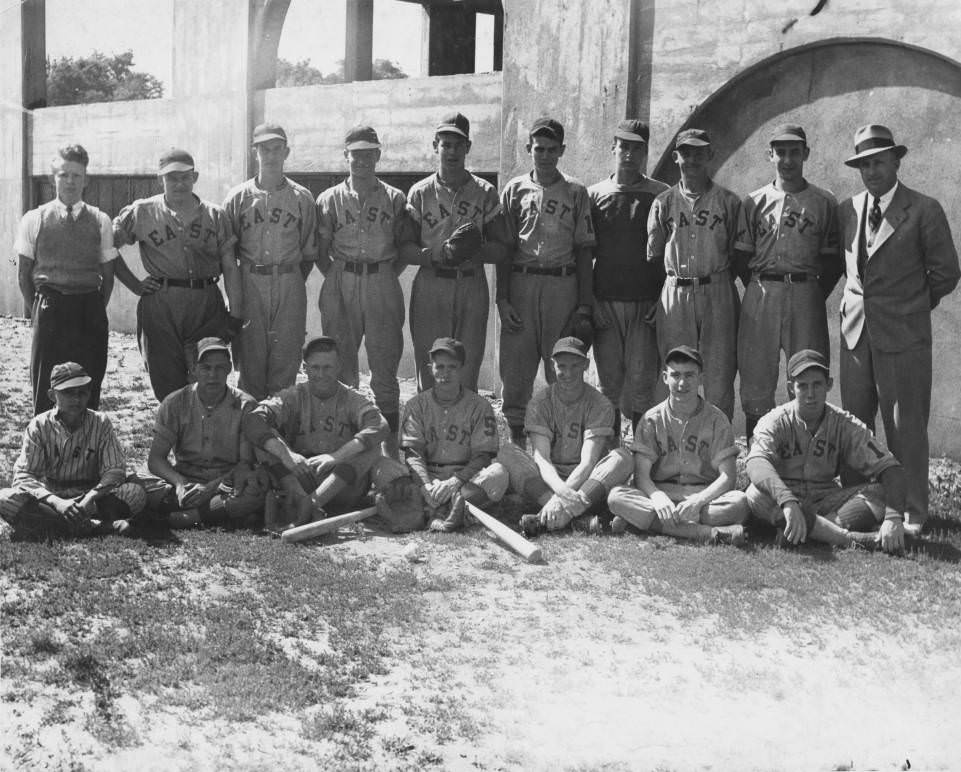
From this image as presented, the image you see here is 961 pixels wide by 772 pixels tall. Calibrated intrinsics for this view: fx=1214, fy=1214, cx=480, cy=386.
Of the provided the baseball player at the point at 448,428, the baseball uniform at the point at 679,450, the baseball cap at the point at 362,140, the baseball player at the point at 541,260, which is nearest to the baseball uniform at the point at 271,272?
the baseball cap at the point at 362,140

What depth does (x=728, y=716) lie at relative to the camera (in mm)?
4395

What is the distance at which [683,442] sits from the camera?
696cm

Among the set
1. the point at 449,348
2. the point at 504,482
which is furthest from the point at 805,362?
the point at 449,348

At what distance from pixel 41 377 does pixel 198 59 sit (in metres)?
→ 7.48

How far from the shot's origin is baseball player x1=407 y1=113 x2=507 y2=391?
7.73m

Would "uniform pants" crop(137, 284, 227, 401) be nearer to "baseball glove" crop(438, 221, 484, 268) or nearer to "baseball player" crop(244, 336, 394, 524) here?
"baseball player" crop(244, 336, 394, 524)

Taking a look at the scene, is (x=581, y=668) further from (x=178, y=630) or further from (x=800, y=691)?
(x=178, y=630)

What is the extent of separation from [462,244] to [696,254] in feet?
4.73

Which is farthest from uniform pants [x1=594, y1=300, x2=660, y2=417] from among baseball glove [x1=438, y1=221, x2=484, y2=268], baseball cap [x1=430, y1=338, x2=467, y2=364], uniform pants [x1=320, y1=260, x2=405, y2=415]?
uniform pants [x1=320, y1=260, x2=405, y2=415]

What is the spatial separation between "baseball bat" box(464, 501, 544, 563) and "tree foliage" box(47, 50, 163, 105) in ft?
92.2

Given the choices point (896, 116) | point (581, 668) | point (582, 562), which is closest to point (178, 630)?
point (581, 668)

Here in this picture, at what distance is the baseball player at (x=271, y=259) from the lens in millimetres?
7762

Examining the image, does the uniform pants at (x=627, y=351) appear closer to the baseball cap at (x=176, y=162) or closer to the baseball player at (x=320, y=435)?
the baseball player at (x=320, y=435)

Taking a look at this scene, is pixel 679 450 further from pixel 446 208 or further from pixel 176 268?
pixel 176 268
